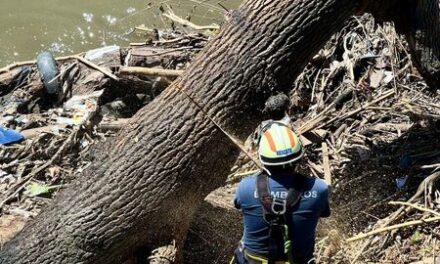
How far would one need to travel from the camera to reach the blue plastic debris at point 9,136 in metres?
5.93

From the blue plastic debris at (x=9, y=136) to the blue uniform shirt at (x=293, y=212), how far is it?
2.88m

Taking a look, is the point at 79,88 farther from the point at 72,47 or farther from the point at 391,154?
the point at 391,154

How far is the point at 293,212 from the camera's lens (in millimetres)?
3674

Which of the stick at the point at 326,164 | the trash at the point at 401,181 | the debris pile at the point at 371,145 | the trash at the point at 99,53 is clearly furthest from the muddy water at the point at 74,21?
the trash at the point at 401,181

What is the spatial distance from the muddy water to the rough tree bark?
3793mm

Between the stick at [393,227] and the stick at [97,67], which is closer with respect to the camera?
the stick at [393,227]

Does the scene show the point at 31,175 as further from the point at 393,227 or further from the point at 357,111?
the point at 393,227

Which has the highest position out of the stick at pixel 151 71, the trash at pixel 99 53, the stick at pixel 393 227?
the trash at pixel 99 53

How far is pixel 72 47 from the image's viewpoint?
8.20m

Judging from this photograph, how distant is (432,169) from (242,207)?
6.37 feet

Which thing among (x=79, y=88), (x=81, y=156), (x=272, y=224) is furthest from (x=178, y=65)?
(x=272, y=224)

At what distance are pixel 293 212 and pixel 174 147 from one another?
1.03 metres

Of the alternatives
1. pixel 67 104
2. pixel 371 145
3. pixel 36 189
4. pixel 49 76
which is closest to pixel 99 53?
pixel 49 76

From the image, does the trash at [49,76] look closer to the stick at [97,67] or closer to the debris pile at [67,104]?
the debris pile at [67,104]
